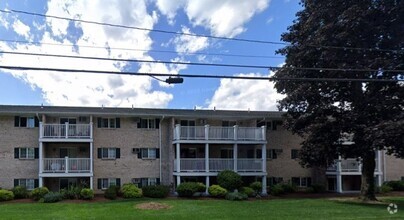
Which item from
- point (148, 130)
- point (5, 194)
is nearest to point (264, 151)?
point (148, 130)

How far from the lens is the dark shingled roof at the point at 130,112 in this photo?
30.3m

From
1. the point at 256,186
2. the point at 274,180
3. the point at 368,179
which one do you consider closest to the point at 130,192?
the point at 256,186

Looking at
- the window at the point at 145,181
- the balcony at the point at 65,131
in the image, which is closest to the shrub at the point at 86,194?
the balcony at the point at 65,131

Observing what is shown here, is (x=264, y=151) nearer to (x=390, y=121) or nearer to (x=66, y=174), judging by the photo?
(x=390, y=121)

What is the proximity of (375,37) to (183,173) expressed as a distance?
1573cm

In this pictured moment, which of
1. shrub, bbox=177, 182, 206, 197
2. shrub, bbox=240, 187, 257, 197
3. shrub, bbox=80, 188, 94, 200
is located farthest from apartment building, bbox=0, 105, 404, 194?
shrub, bbox=80, 188, 94, 200

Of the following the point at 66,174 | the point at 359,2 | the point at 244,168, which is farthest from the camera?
the point at 244,168

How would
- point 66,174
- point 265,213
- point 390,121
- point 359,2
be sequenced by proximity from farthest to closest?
point 66,174 → point 359,2 → point 390,121 → point 265,213

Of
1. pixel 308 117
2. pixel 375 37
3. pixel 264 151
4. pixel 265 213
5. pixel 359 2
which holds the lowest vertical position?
pixel 265 213

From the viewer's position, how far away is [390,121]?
2231cm

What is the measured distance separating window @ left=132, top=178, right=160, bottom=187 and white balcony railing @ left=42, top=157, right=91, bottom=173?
3.85 m

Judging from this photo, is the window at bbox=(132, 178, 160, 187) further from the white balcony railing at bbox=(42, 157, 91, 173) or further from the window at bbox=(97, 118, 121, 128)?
the window at bbox=(97, 118, 121, 128)

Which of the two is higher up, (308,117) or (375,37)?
(375,37)

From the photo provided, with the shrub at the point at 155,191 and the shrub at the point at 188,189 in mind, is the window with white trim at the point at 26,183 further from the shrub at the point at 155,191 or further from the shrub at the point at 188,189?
the shrub at the point at 188,189
